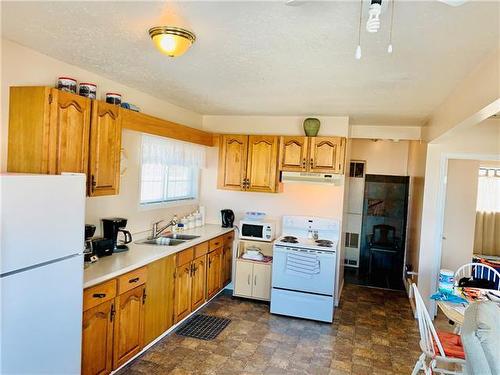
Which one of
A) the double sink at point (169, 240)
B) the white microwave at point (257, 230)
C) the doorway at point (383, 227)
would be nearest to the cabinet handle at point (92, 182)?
the double sink at point (169, 240)

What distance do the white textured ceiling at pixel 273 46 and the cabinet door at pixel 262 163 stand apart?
1128 mm

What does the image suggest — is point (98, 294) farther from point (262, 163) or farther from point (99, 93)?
point (262, 163)

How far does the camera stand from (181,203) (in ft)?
15.8

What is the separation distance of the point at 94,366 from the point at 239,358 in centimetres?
127

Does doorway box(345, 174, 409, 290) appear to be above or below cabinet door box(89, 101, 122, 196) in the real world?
below

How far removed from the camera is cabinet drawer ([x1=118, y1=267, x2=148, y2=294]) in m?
2.85

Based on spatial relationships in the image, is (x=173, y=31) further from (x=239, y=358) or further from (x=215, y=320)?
(x=215, y=320)

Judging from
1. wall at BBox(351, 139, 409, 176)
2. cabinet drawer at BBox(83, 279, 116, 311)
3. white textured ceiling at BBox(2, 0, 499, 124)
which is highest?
white textured ceiling at BBox(2, 0, 499, 124)

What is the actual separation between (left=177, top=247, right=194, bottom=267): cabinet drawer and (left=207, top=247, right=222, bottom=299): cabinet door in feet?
1.57

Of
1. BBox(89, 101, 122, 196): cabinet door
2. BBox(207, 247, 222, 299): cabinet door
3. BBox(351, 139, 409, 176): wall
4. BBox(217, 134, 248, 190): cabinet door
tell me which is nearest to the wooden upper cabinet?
BBox(89, 101, 122, 196): cabinet door

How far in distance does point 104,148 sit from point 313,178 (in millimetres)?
2500

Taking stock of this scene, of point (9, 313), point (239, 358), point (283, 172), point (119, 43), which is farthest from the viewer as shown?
point (283, 172)

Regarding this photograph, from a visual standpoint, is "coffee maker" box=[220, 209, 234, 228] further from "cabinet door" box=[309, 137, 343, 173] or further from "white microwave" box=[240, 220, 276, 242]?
"cabinet door" box=[309, 137, 343, 173]

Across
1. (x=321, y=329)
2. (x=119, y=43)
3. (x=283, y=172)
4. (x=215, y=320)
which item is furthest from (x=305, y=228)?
(x=119, y=43)
